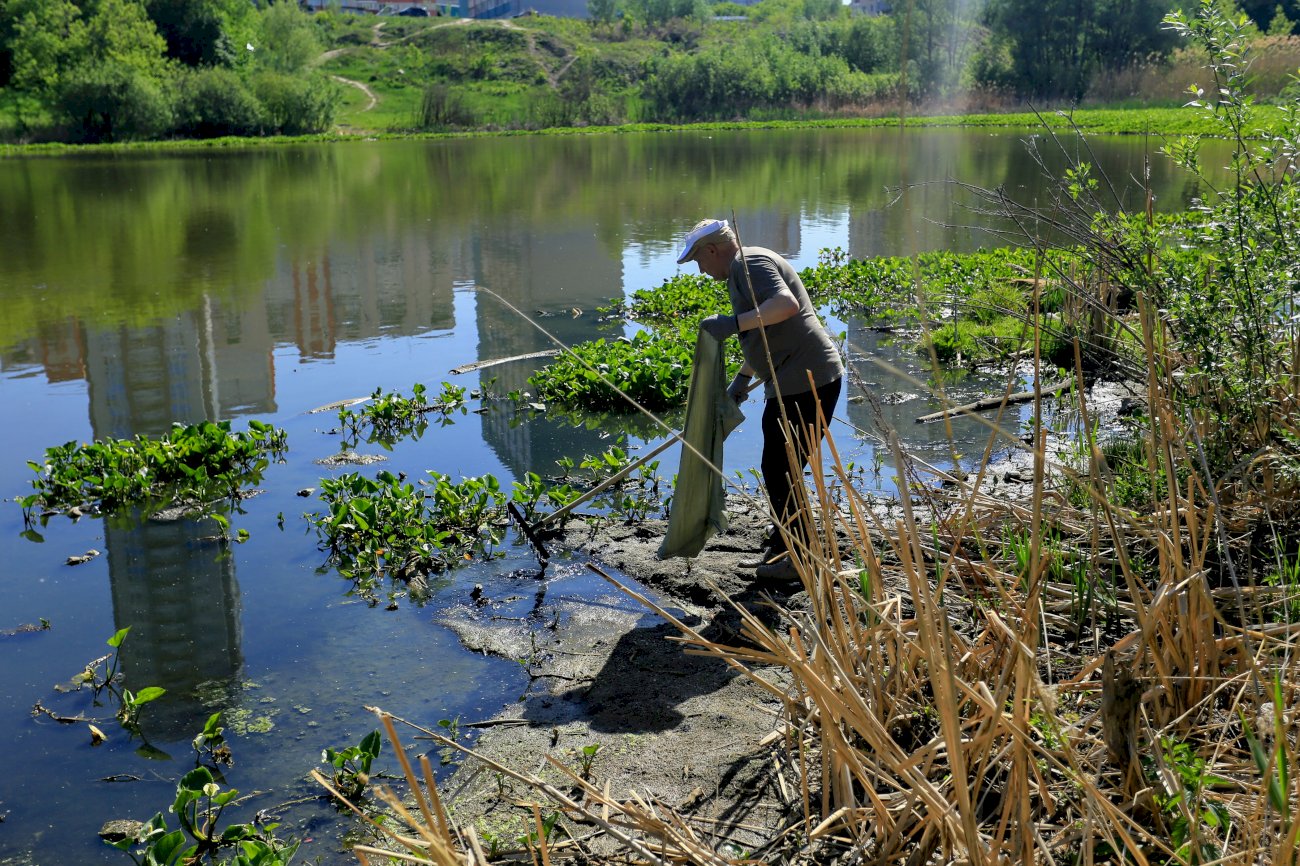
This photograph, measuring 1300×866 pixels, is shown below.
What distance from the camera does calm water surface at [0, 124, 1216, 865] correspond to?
4.77m

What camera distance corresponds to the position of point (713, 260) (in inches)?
220

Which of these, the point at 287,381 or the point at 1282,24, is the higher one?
the point at 1282,24

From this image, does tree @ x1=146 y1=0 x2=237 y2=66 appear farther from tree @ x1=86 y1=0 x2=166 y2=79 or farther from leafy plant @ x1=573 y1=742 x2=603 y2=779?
leafy plant @ x1=573 y1=742 x2=603 y2=779

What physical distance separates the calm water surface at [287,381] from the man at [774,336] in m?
0.77

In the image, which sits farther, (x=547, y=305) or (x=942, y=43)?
(x=942, y=43)

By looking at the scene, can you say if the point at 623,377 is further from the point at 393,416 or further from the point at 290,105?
the point at 290,105

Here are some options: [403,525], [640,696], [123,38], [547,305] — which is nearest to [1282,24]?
[547,305]

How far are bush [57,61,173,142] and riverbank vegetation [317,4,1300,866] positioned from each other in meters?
65.4

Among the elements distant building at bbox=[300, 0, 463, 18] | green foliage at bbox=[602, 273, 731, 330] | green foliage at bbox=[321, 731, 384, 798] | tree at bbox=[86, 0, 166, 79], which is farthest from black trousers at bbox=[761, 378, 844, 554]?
distant building at bbox=[300, 0, 463, 18]

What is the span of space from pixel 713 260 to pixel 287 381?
6.76m

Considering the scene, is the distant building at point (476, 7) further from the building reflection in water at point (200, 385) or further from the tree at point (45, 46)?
the building reflection in water at point (200, 385)

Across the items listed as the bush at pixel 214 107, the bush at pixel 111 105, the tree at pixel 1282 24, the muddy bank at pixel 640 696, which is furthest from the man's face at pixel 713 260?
the bush at pixel 214 107

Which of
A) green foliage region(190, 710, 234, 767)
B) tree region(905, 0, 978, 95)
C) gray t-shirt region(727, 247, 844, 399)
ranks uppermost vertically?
tree region(905, 0, 978, 95)

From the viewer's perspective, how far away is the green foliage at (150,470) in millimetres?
7559
